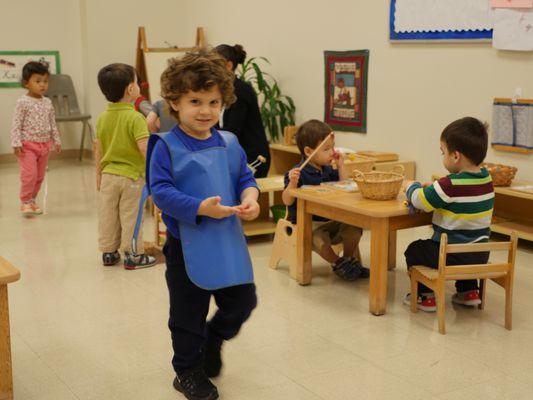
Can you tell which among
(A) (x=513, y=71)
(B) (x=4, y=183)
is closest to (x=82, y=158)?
(B) (x=4, y=183)

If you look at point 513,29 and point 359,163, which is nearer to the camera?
point 513,29

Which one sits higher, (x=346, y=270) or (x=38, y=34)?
(x=38, y=34)

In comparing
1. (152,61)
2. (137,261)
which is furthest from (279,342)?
(152,61)

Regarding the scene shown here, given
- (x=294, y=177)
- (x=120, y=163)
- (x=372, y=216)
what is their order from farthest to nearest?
(x=120, y=163) → (x=294, y=177) → (x=372, y=216)

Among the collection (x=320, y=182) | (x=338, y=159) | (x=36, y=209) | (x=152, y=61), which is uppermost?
(x=152, y=61)

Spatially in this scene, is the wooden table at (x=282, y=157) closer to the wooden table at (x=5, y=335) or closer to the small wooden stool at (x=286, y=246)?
the small wooden stool at (x=286, y=246)

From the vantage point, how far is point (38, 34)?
843cm

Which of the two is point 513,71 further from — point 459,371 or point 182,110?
point 182,110

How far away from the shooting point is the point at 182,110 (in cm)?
236

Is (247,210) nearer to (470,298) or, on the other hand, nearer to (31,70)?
(470,298)

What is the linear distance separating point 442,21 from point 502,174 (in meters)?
1.32

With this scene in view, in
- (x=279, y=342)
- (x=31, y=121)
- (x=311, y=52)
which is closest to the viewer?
(x=279, y=342)

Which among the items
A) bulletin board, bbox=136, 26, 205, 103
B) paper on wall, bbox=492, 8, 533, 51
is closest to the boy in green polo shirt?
paper on wall, bbox=492, 8, 533, 51

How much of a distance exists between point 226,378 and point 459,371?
881 mm
